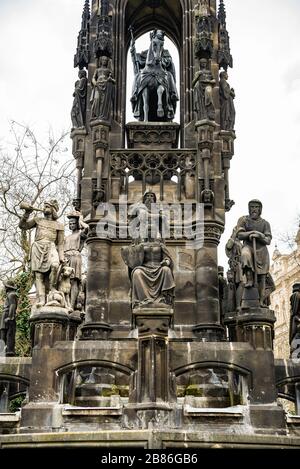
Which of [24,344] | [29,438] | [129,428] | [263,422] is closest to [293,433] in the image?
[263,422]

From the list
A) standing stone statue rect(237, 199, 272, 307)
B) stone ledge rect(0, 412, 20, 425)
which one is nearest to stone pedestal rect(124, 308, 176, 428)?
stone ledge rect(0, 412, 20, 425)

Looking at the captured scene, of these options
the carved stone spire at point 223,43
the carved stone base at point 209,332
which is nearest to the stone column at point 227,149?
the carved stone spire at point 223,43

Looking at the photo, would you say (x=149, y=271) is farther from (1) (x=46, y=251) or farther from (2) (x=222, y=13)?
(2) (x=222, y=13)

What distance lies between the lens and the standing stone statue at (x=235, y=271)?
12.3 metres

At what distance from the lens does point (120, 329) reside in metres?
13.4

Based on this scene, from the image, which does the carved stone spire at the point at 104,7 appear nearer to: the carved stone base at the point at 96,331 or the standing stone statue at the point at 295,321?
the carved stone base at the point at 96,331

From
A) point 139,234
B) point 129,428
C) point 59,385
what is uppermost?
point 139,234

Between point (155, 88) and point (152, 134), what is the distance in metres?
1.61

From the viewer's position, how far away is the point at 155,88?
16.7m

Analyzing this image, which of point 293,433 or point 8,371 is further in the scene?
point 8,371

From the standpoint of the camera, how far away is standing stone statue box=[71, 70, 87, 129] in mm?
15562
